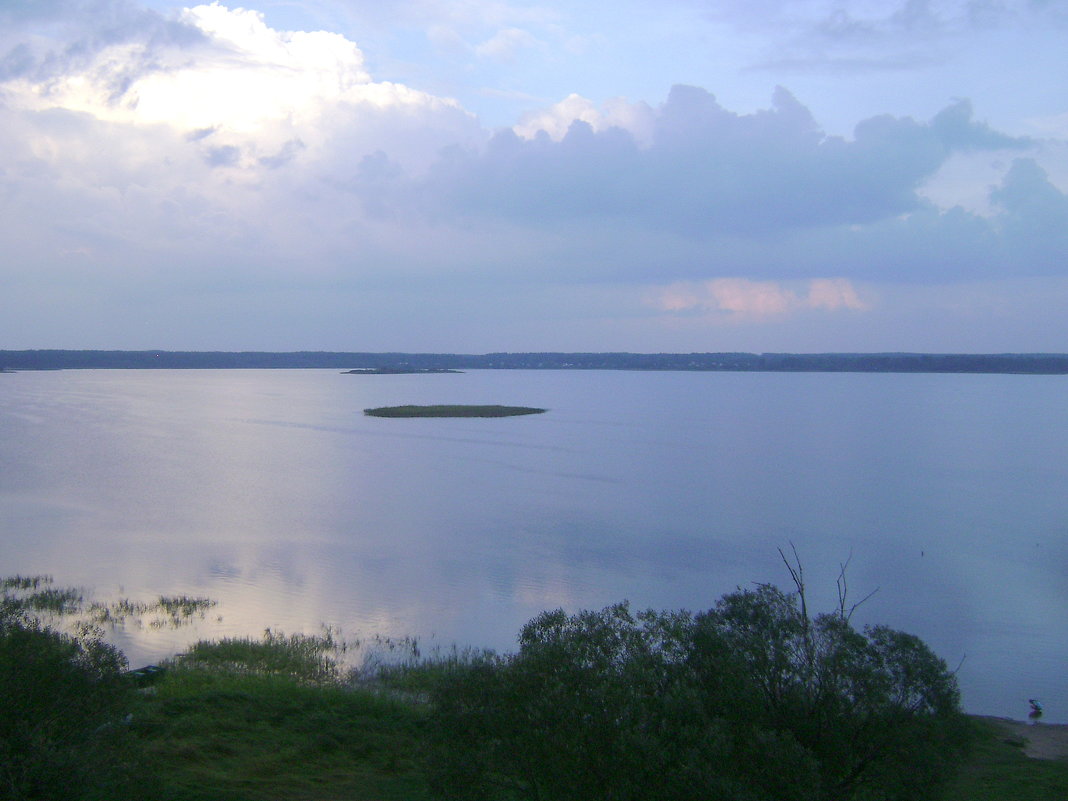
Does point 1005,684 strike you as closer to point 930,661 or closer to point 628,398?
point 930,661

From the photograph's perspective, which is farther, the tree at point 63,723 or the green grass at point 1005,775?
the green grass at point 1005,775

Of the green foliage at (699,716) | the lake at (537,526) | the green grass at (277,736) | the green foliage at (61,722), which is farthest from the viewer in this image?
the lake at (537,526)

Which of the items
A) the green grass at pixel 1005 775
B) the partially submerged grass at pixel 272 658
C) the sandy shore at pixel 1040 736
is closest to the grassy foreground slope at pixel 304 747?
the green grass at pixel 1005 775

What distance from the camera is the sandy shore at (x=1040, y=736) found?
15.1 m

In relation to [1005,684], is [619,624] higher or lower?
higher

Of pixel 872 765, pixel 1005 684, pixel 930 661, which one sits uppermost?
pixel 930 661

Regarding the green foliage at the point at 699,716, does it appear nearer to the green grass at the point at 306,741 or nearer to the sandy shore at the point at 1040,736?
the green grass at the point at 306,741

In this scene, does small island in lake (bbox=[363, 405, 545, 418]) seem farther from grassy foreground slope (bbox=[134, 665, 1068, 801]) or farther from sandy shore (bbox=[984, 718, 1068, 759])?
sandy shore (bbox=[984, 718, 1068, 759])

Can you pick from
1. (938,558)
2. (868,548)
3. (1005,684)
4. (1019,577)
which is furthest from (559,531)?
(1005,684)

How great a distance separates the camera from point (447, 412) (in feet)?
297

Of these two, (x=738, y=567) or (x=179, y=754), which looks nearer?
(x=179, y=754)

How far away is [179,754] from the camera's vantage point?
1280 cm

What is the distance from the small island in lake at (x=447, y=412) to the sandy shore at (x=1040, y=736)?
73.3m

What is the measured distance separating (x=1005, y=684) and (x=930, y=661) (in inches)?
458
